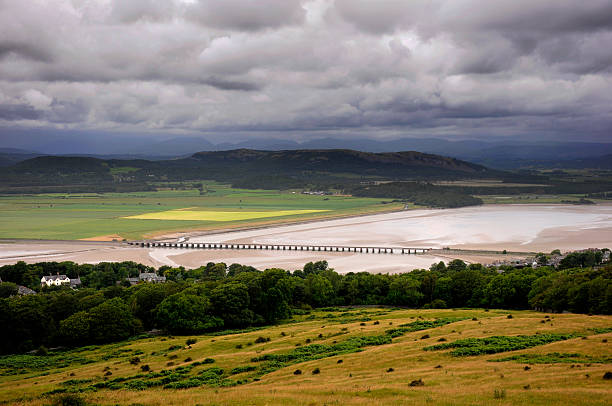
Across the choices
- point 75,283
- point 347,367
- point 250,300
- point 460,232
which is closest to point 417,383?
point 347,367

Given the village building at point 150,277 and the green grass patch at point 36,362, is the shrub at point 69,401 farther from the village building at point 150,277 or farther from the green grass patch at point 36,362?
the village building at point 150,277

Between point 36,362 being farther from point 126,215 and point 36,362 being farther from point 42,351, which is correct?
point 126,215

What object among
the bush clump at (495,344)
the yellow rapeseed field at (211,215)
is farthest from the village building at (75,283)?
the yellow rapeseed field at (211,215)

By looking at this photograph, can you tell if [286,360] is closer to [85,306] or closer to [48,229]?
[85,306]

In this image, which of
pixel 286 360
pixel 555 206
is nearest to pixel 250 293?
pixel 286 360

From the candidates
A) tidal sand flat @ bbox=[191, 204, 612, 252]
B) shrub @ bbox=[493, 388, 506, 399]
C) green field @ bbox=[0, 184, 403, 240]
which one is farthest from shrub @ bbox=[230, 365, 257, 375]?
green field @ bbox=[0, 184, 403, 240]

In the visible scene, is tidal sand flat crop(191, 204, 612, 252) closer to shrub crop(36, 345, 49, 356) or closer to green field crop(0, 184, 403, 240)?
green field crop(0, 184, 403, 240)

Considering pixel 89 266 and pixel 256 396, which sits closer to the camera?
pixel 256 396
